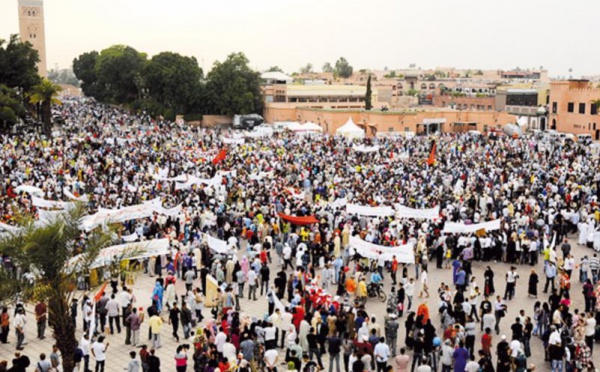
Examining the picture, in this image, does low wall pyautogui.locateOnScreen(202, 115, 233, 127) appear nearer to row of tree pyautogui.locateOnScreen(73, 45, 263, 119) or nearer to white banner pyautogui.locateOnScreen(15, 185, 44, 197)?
row of tree pyautogui.locateOnScreen(73, 45, 263, 119)

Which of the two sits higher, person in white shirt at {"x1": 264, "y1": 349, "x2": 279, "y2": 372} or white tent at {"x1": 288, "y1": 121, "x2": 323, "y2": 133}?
white tent at {"x1": 288, "y1": 121, "x2": 323, "y2": 133}

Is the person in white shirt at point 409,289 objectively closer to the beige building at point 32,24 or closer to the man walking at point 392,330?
the man walking at point 392,330

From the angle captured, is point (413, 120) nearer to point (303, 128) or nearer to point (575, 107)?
point (575, 107)

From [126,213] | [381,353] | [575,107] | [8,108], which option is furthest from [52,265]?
[575,107]

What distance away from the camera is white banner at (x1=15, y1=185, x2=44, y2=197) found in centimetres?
2259

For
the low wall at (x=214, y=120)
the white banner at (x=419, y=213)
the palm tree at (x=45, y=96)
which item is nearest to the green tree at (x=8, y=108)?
the palm tree at (x=45, y=96)

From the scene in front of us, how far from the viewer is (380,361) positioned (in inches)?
451

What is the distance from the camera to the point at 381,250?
16438 millimetres

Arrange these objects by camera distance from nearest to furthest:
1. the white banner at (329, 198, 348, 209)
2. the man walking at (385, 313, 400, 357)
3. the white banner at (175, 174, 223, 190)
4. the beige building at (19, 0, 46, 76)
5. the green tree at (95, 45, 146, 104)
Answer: the man walking at (385, 313, 400, 357) → the white banner at (329, 198, 348, 209) → the white banner at (175, 174, 223, 190) → the green tree at (95, 45, 146, 104) → the beige building at (19, 0, 46, 76)

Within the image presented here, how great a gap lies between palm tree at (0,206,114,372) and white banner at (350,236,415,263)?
7.09 meters

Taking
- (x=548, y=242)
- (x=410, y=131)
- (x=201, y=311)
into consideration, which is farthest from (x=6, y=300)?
(x=410, y=131)

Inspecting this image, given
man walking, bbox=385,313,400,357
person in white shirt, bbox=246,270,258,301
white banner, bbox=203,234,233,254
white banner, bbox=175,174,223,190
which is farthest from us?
white banner, bbox=175,174,223,190

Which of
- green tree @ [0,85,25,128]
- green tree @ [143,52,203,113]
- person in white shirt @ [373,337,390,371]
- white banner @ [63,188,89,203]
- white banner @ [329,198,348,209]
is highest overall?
green tree @ [143,52,203,113]

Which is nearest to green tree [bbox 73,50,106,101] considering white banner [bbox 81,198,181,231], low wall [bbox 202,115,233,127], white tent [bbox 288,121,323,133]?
low wall [bbox 202,115,233,127]
